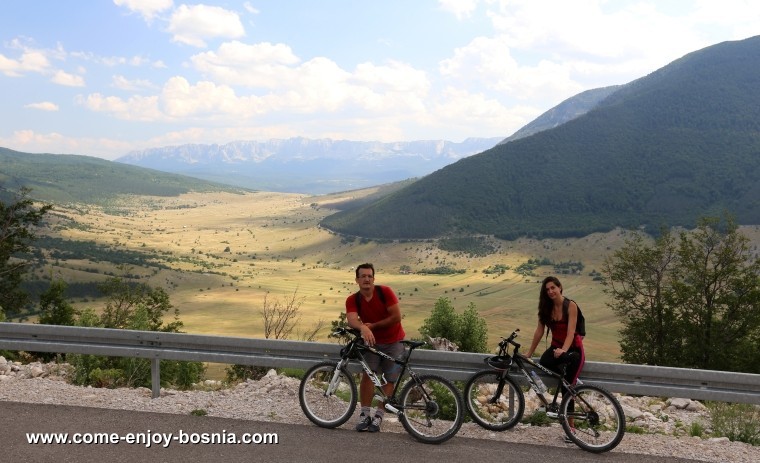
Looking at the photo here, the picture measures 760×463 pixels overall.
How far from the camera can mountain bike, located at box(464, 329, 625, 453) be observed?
Answer: 6473 mm

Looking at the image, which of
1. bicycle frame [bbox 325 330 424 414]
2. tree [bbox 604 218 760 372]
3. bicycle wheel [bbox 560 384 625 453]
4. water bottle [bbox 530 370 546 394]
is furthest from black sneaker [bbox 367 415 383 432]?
tree [bbox 604 218 760 372]

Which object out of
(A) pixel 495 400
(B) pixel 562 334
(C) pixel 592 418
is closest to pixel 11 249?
(A) pixel 495 400

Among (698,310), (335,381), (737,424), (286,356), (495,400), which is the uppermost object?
(286,356)

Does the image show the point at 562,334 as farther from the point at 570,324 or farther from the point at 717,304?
the point at 717,304

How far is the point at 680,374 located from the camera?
689cm

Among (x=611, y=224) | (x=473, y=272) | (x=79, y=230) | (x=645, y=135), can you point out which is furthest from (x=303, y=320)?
(x=645, y=135)

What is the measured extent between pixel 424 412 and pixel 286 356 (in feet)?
6.97

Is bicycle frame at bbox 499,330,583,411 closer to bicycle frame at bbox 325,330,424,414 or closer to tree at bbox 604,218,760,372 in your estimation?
bicycle frame at bbox 325,330,424,414

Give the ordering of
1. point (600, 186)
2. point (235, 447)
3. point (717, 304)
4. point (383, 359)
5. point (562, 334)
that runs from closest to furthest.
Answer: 1. point (235, 447)
2. point (562, 334)
3. point (383, 359)
4. point (717, 304)
5. point (600, 186)

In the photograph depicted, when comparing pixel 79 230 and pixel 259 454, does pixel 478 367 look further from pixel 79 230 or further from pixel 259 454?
pixel 79 230

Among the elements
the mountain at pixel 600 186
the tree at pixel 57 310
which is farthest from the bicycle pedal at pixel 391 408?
the mountain at pixel 600 186

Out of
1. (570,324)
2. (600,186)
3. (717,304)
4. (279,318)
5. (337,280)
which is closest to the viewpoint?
(570,324)

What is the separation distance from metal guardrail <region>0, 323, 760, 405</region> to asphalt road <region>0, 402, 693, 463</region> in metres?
0.87

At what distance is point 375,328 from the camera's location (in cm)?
704
